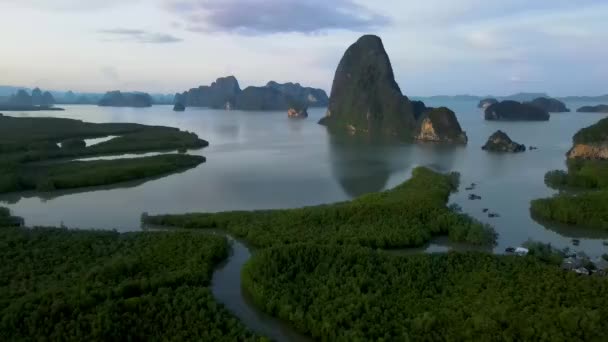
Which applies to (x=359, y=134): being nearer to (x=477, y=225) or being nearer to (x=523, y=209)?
(x=523, y=209)

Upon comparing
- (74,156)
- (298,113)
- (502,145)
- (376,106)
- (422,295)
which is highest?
(376,106)

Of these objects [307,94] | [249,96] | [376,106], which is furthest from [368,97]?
[307,94]

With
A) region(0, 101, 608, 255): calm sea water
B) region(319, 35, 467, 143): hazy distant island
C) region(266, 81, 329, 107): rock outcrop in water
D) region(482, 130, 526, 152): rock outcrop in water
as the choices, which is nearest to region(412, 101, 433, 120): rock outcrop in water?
region(319, 35, 467, 143): hazy distant island

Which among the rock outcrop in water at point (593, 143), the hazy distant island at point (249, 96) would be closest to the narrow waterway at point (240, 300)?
the rock outcrop in water at point (593, 143)

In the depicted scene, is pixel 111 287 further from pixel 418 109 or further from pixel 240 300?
pixel 418 109

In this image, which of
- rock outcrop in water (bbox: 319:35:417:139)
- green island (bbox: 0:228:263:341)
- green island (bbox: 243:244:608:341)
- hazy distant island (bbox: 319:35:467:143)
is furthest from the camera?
rock outcrop in water (bbox: 319:35:417:139)

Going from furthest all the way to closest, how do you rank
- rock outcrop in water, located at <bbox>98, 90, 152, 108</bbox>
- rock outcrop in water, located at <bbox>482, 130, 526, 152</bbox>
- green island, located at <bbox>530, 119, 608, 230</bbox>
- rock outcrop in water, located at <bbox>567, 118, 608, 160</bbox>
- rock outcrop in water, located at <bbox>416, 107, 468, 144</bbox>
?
rock outcrop in water, located at <bbox>98, 90, 152, 108</bbox> < rock outcrop in water, located at <bbox>416, 107, 468, 144</bbox> < rock outcrop in water, located at <bbox>482, 130, 526, 152</bbox> < rock outcrop in water, located at <bbox>567, 118, 608, 160</bbox> < green island, located at <bbox>530, 119, 608, 230</bbox>

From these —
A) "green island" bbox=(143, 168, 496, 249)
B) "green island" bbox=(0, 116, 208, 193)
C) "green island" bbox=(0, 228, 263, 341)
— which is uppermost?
"green island" bbox=(0, 116, 208, 193)

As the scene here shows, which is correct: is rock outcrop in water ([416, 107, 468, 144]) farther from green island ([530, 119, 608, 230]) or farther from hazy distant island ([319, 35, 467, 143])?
green island ([530, 119, 608, 230])
